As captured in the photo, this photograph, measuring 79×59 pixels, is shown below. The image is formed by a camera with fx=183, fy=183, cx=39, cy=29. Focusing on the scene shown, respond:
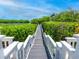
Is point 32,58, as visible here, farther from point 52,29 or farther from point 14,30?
point 52,29

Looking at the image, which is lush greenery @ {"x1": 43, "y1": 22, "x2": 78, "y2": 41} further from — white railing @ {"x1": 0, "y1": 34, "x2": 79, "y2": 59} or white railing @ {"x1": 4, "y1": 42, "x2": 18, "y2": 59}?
white railing @ {"x1": 4, "y1": 42, "x2": 18, "y2": 59}

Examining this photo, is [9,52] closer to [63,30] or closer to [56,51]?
[56,51]

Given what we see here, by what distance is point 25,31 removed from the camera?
1286cm

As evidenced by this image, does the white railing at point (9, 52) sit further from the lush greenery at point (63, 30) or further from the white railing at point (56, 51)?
the lush greenery at point (63, 30)

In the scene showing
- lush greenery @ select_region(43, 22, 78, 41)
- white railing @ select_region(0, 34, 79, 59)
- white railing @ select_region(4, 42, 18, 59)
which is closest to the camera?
white railing @ select_region(4, 42, 18, 59)

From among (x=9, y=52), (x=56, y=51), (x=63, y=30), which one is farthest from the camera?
(x=63, y=30)

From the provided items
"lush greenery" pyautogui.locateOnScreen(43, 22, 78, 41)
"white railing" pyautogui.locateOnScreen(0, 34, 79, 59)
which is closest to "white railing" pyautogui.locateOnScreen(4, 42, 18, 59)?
"white railing" pyautogui.locateOnScreen(0, 34, 79, 59)

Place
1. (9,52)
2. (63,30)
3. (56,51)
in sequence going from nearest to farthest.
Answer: (9,52) < (56,51) < (63,30)

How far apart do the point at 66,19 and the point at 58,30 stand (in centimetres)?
1234

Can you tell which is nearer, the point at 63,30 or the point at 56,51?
the point at 56,51

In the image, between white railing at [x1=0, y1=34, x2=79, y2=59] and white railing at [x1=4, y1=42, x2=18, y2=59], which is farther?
white railing at [x1=0, y1=34, x2=79, y2=59]

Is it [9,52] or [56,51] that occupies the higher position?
[9,52]

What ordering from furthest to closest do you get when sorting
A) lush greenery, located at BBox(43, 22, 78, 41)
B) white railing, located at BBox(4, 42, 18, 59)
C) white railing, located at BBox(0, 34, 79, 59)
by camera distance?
lush greenery, located at BBox(43, 22, 78, 41)
white railing, located at BBox(0, 34, 79, 59)
white railing, located at BBox(4, 42, 18, 59)

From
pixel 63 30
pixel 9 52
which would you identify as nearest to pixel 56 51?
pixel 9 52
